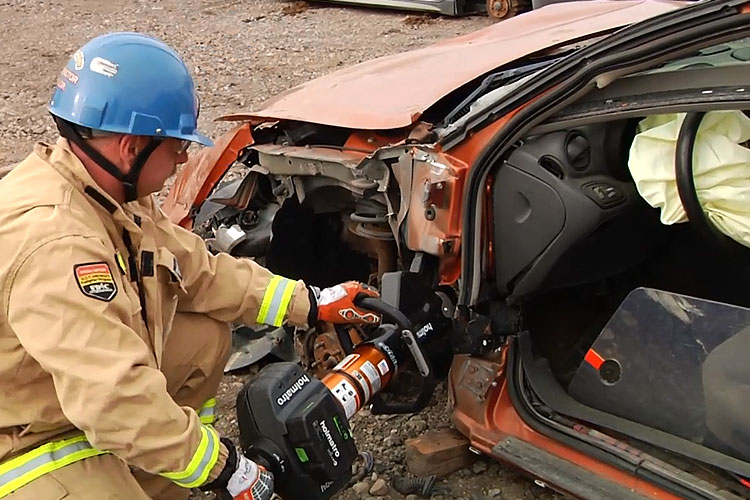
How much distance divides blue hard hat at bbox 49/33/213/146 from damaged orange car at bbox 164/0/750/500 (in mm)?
682

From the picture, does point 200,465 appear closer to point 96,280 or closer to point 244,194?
point 96,280

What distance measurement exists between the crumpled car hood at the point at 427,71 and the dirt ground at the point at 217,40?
1179mm

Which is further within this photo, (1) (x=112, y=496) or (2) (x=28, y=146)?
(2) (x=28, y=146)

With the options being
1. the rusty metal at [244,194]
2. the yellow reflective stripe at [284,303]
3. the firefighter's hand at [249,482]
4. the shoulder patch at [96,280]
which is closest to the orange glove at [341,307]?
the yellow reflective stripe at [284,303]

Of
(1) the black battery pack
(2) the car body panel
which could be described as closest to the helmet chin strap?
(1) the black battery pack

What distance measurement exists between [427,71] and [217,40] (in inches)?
273

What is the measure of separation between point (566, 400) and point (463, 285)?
0.45 m

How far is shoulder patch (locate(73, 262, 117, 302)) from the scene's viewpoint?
192cm

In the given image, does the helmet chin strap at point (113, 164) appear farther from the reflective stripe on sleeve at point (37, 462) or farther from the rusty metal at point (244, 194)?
the rusty metal at point (244, 194)

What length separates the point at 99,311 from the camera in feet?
6.27

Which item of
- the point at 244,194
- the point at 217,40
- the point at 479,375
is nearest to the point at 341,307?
the point at 479,375

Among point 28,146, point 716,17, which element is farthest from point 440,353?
point 28,146

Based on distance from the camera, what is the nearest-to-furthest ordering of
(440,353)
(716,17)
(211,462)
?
(716,17)
(211,462)
(440,353)

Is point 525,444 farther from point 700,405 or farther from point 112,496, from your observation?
point 112,496
